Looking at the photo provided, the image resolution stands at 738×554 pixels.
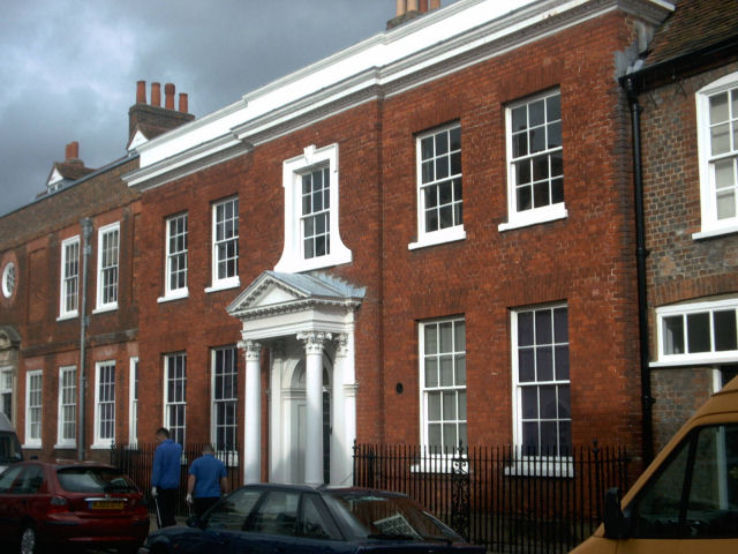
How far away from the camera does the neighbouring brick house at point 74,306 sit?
25.9m

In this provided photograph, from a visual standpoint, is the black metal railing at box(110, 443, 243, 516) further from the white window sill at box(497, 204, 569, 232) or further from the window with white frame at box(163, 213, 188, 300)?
the white window sill at box(497, 204, 569, 232)

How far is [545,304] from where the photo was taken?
14.6m

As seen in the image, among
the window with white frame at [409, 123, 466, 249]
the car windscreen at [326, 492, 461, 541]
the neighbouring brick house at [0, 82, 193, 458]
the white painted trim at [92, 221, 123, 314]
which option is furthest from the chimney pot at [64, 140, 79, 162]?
the car windscreen at [326, 492, 461, 541]

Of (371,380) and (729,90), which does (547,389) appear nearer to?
(371,380)

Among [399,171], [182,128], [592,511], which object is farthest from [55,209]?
[592,511]

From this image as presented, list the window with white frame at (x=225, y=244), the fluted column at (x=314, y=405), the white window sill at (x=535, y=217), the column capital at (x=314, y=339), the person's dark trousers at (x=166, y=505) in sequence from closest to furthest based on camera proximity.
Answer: the white window sill at (x=535, y=217) → the person's dark trousers at (x=166, y=505) → the fluted column at (x=314, y=405) → the column capital at (x=314, y=339) → the window with white frame at (x=225, y=244)

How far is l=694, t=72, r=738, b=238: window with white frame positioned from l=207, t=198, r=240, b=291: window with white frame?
10772 mm

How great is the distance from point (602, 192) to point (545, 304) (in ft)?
6.20

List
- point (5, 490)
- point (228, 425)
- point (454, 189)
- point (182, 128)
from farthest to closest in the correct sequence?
point (182, 128) < point (228, 425) < point (454, 189) < point (5, 490)

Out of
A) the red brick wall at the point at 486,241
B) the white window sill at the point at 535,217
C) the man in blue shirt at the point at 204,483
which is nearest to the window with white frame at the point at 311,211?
the red brick wall at the point at 486,241

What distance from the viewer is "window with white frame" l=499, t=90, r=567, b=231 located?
14.6m

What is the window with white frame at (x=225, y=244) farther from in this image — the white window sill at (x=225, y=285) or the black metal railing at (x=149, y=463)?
the black metal railing at (x=149, y=463)

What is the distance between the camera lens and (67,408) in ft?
92.6

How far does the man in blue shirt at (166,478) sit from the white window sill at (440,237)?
16.4 ft
